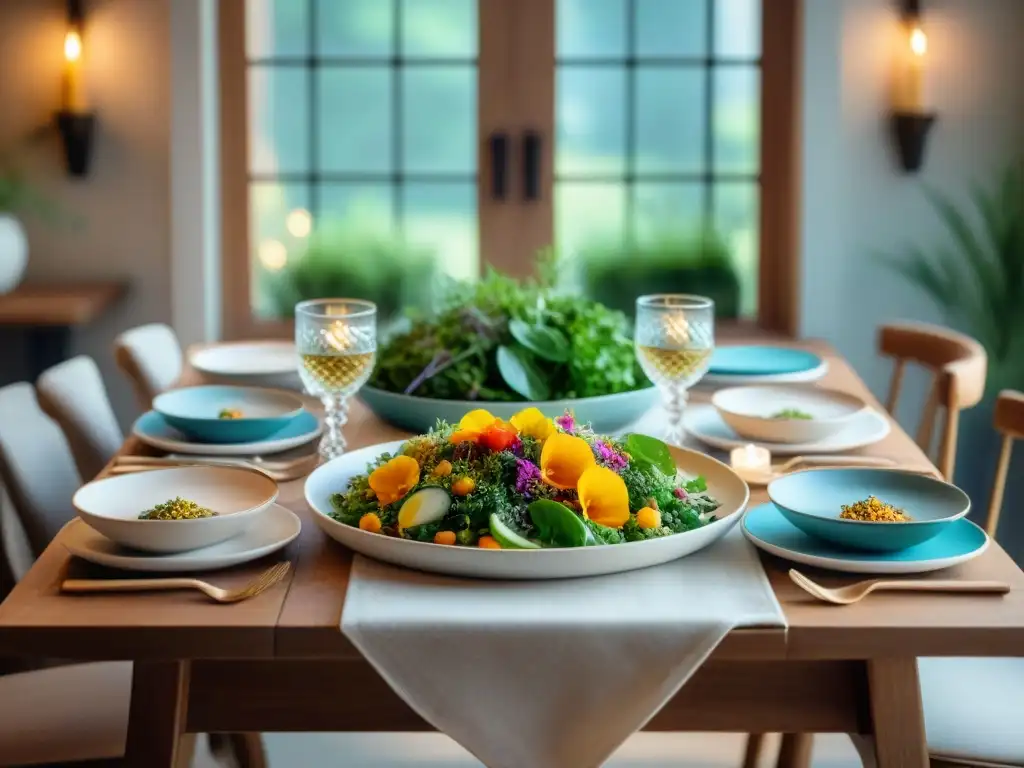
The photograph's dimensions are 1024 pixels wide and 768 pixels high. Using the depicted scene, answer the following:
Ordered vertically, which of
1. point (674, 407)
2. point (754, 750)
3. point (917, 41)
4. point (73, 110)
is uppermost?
point (917, 41)

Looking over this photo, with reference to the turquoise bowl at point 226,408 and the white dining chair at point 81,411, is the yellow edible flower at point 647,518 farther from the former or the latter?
the white dining chair at point 81,411

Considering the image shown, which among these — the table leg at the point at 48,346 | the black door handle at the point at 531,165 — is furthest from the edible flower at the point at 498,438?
the black door handle at the point at 531,165

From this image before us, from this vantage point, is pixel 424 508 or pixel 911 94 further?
pixel 911 94

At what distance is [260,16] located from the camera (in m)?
3.99

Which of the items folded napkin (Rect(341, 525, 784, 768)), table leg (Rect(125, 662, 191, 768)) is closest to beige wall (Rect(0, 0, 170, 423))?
table leg (Rect(125, 662, 191, 768))

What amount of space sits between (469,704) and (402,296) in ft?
9.45

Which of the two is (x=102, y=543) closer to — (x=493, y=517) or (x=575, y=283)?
(x=493, y=517)

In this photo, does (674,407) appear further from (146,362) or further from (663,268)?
(663,268)

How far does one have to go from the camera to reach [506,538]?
4.57 ft

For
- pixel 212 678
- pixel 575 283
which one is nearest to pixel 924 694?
pixel 212 678

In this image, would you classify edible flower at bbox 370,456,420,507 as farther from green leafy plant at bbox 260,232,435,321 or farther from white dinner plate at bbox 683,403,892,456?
green leafy plant at bbox 260,232,435,321

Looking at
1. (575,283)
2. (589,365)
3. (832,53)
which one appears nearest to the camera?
(589,365)

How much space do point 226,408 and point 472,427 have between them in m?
0.83

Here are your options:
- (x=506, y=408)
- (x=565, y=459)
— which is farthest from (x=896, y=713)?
(x=506, y=408)
